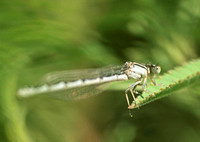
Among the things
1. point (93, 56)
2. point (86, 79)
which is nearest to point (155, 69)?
point (93, 56)

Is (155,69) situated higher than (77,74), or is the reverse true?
(77,74)

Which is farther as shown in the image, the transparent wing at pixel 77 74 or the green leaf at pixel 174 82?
the transparent wing at pixel 77 74

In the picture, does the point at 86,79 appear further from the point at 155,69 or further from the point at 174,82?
the point at 174,82

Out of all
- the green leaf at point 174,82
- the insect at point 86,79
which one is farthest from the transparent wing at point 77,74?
the green leaf at point 174,82

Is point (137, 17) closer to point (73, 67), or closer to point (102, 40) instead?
point (102, 40)

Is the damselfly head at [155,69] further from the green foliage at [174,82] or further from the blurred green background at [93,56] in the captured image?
A: the green foliage at [174,82]

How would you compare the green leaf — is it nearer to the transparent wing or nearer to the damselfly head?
the damselfly head

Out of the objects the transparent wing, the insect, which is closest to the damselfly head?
the insect

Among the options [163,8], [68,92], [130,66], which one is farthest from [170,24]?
[68,92]
